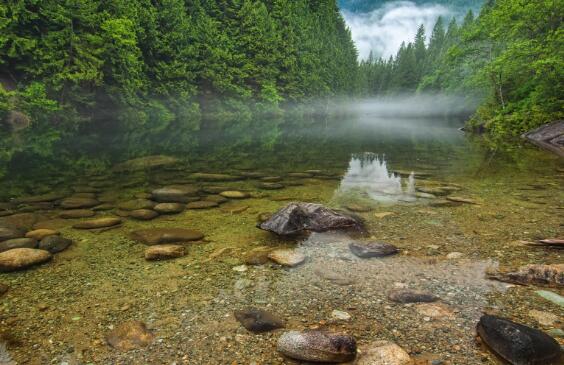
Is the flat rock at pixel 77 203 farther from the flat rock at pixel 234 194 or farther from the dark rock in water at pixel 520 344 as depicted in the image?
the dark rock in water at pixel 520 344

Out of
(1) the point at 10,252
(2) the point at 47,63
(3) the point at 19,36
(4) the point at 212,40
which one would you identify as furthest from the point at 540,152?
(4) the point at 212,40

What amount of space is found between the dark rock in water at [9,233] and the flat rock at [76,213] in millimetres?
800

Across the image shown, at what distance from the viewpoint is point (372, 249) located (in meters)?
3.97

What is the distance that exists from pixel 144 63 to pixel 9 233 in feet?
102

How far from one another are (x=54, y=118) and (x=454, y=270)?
2736 cm

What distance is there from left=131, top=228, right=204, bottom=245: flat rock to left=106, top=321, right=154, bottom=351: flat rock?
1789 mm

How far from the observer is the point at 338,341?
2.25 metres

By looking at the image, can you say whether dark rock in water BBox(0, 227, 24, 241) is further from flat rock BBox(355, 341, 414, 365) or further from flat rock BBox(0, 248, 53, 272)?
flat rock BBox(355, 341, 414, 365)

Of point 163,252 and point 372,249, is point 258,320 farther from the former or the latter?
point 372,249

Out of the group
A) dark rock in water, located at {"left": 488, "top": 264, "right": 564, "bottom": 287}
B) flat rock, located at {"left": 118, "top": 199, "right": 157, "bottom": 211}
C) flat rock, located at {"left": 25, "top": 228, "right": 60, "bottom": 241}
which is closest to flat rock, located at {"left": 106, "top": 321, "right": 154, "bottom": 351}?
flat rock, located at {"left": 25, "top": 228, "right": 60, "bottom": 241}

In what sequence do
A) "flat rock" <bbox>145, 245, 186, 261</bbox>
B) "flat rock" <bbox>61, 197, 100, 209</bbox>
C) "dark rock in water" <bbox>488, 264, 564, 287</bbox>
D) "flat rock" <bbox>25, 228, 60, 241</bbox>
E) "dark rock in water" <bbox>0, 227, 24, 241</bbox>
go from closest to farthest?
"dark rock in water" <bbox>488, 264, 564, 287</bbox>, "flat rock" <bbox>145, 245, 186, 261</bbox>, "dark rock in water" <bbox>0, 227, 24, 241</bbox>, "flat rock" <bbox>25, 228, 60, 241</bbox>, "flat rock" <bbox>61, 197, 100, 209</bbox>

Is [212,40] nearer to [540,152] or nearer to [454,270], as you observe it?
[540,152]

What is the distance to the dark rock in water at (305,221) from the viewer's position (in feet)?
15.4

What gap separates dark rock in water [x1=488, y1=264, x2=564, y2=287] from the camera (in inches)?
122
